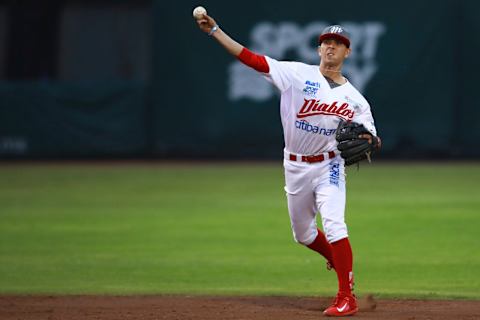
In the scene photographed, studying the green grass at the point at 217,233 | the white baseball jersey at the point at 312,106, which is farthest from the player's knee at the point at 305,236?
the green grass at the point at 217,233

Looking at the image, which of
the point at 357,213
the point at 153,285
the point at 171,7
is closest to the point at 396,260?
the point at 153,285

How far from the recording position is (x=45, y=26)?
2308 centimetres

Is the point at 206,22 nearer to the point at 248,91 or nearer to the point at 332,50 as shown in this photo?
the point at 332,50

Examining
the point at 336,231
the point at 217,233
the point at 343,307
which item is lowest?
the point at 217,233

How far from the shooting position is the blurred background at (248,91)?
1923cm

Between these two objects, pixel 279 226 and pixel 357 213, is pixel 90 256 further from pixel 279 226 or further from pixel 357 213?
pixel 357 213

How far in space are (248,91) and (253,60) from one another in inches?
483

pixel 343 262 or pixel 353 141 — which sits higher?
pixel 353 141

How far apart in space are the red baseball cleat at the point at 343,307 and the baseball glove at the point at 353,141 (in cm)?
94

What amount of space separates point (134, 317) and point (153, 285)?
5.59ft

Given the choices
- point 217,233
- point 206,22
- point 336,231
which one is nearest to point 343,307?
point 336,231

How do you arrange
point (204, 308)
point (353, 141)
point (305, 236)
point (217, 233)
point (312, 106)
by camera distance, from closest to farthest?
point (353, 141)
point (312, 106)
point (204, 308)
point (305, 236)
point (217, 233)

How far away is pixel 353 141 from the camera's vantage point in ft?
23.5

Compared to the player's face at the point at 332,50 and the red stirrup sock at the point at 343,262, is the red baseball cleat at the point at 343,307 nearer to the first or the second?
the red stirrup sock at the point at 343,262
